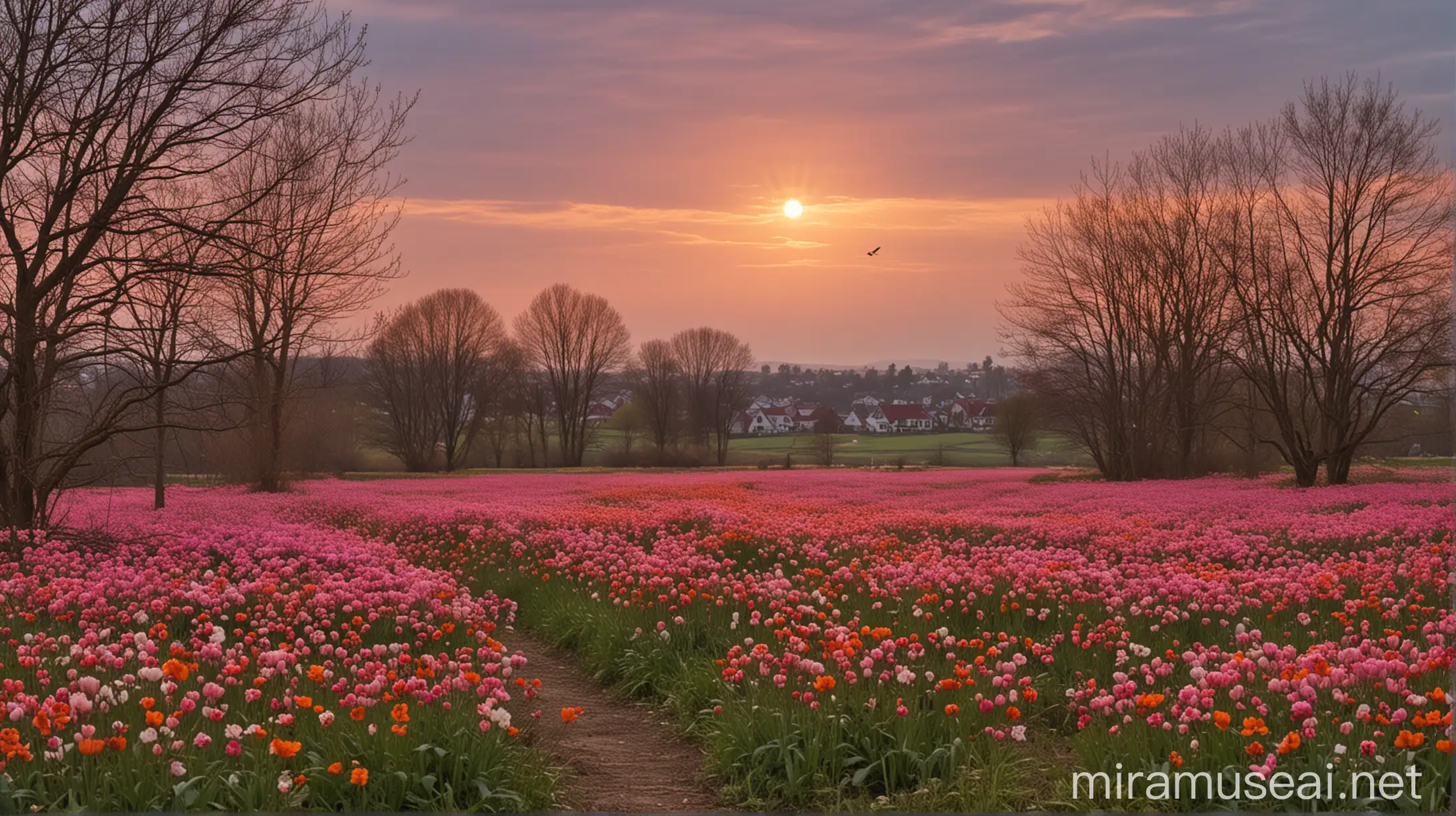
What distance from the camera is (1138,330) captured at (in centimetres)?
3959

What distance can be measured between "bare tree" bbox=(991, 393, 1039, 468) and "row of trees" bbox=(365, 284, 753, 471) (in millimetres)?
20968

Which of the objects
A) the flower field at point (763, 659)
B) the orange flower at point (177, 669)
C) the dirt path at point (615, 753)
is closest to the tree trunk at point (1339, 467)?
the flower field at point (763, 659)

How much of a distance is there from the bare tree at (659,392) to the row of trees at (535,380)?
9 centimetres

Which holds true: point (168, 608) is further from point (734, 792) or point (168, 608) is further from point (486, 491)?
point (486, 491)

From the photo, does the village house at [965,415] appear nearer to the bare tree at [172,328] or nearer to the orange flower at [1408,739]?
the bare tree at [172,328]

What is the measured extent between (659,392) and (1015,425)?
28954 mm

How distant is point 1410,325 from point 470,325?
5671cm

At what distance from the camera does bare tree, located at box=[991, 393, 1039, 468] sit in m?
70.4

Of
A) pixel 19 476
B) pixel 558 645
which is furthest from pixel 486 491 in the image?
pixel 558 645

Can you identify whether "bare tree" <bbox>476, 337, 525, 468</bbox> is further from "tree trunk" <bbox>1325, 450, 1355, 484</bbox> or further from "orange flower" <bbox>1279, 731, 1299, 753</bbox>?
"orange flower" <bbox>1279, 731, 1299, 753</bbox>

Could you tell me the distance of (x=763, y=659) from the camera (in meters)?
7.72

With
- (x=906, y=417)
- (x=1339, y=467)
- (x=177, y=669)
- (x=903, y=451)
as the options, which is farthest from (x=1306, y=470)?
(x=906, y=417)

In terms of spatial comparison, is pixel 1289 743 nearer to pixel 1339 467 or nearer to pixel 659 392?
pixel 1339 467

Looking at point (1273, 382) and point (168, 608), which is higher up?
point (1273, 382)
